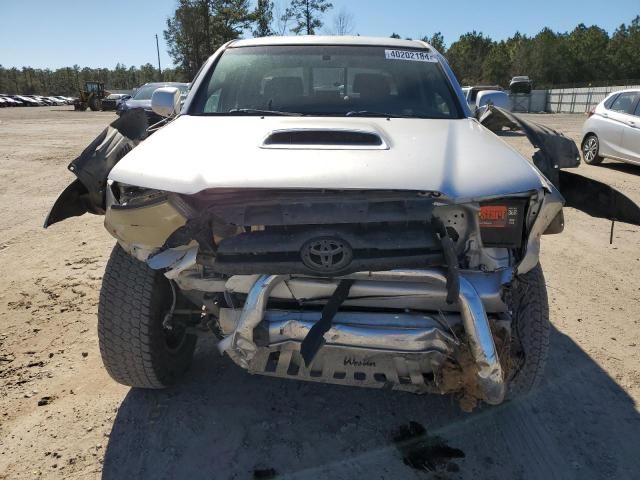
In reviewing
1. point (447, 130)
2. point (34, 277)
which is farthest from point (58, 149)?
point (447, 130)

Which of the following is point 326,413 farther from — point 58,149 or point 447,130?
point 58,149

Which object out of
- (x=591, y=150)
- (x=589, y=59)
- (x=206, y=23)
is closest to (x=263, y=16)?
(x=206, y=23)

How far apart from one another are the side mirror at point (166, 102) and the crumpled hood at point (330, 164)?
3.21 feet

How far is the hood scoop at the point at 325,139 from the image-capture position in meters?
2.45

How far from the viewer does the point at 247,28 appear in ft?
125

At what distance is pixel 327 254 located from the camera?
1.99 m

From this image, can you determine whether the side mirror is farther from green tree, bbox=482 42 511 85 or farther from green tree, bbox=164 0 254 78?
green tree, bbox=482 42 511 85

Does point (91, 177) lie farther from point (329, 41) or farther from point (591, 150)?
point (591, 150)

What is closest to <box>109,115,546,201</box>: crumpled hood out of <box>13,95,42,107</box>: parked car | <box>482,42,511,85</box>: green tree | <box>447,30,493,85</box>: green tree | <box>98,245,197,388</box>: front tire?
<box>98,245,197,388</box>: front tire

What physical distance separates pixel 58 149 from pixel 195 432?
38.8 feet

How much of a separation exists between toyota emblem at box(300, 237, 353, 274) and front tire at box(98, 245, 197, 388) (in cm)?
90

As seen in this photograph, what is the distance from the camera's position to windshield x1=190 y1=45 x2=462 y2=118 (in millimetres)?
3301

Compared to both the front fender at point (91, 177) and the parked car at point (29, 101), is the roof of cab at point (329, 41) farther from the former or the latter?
the parked car at point (29, 101)

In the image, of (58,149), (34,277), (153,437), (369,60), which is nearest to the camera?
A: (153,437)
